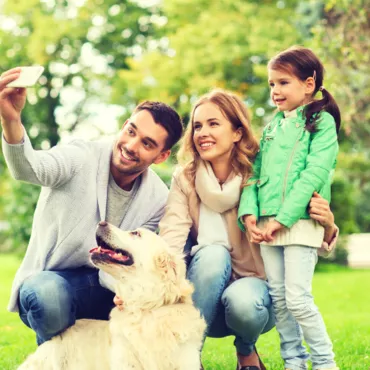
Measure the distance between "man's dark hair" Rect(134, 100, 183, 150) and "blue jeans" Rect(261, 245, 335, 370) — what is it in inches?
36.7

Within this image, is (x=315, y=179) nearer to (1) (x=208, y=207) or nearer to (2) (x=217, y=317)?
(1) (x=208, y=207)

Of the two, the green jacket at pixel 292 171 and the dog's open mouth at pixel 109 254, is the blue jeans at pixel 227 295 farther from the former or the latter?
the dog's open mouth at pixel 109 254

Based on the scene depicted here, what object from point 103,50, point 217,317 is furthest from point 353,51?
point 103,50

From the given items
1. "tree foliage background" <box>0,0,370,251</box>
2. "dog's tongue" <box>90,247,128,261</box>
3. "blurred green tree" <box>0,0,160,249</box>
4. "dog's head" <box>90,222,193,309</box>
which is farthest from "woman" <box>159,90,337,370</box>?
"blurred green tree" <box>0,0,160,249</box>

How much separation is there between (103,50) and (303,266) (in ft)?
64.4

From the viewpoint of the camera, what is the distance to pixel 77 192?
3818 mm

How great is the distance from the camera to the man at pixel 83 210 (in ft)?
12.1

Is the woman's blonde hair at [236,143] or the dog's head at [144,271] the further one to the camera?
the woman's blonde hair at [236,143]

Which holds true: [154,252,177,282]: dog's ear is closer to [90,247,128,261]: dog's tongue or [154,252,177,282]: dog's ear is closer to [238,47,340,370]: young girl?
[90,247,128,261]: dog's tongue

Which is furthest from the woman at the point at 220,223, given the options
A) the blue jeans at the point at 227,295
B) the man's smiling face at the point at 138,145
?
the man's smiling face at the point at 138,145

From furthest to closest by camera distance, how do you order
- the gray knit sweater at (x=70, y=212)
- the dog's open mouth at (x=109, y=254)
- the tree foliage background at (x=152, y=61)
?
the tree foliage background at (x=152, y=61) < the gray knit sweater at (x=70, y=212) < the dog's open mouth at (x=109, y=254)

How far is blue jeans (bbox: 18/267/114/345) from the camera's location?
3.65m

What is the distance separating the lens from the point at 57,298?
12.0ft

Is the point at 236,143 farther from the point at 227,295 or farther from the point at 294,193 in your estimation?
the point at 227,295
